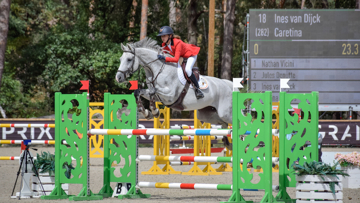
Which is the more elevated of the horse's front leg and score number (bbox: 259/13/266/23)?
score number (bbox: 259/13/266/23)

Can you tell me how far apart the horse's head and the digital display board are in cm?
597

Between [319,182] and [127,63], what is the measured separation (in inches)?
96.0

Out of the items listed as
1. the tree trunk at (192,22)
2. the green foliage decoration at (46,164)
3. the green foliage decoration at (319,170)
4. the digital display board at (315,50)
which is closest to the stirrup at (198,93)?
the green foliage decoration at (319,170)

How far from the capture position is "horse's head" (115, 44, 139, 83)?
519 centimetres

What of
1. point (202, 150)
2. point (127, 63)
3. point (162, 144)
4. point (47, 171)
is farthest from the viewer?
point (202, 150)

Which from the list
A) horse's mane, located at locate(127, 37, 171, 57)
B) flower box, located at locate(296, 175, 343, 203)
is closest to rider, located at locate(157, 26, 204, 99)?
horse's mane, located at locate(127, 37, 171, 57)

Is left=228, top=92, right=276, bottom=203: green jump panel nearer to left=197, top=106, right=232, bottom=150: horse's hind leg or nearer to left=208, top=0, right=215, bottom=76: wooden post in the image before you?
left=197, top=106, right=232, bottom=150: horse's hind leg

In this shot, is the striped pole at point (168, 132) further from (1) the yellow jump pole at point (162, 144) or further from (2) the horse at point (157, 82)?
(1) the yellow jump pole at point (162, 144)

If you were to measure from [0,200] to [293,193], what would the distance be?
3.59 meters

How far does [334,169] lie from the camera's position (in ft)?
14.7

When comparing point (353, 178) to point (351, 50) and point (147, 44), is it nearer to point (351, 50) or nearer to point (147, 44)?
point (147, 44)

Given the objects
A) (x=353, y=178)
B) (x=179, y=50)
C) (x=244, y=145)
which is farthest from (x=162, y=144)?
(x=244, y=145)

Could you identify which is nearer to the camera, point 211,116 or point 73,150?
point 73,150

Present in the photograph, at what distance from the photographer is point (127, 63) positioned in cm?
528
